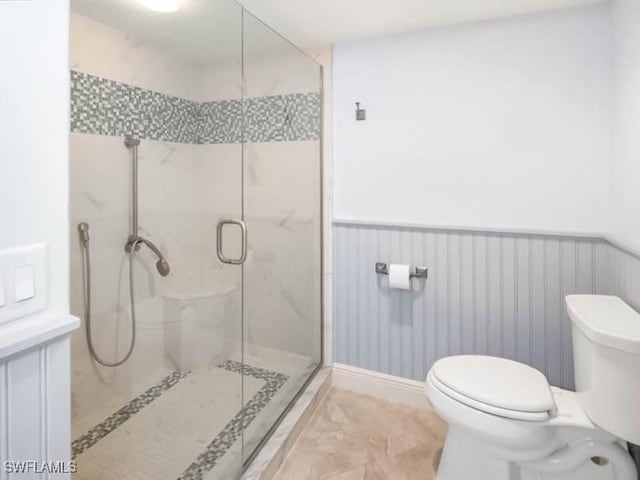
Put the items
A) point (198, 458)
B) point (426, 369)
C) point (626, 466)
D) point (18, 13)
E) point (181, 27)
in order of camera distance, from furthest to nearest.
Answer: point (426, 369) → point (181, 27) → point (198, 458) → point (626, 466) → point (18, 13)

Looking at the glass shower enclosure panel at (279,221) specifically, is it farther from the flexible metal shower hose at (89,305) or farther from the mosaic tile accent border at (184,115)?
the flexible metal shower hose at (89,305)

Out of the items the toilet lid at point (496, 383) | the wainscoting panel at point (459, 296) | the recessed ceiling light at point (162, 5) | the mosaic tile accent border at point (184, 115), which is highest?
the recessed ceiling light at point (162, 5)

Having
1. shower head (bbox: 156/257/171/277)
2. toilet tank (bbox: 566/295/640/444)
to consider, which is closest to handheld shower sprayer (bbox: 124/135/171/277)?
shower head (bbox: 156/257/171/277)

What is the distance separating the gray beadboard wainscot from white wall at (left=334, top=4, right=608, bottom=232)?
0.11 meters

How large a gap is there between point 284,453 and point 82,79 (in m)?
1.79

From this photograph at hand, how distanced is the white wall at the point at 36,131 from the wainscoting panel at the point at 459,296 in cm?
162

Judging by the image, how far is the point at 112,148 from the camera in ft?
Answer: 5.32

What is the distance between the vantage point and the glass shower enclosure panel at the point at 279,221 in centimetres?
184

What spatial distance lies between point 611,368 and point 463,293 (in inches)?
32.1

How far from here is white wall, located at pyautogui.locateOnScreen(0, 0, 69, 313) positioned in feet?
1.91

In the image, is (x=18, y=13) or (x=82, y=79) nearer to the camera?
(x=18, y=13)

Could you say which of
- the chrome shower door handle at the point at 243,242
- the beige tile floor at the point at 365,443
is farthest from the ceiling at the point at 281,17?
the beige tile floor at the point at 365,443

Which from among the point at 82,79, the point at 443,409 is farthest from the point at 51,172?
the point at 443,409

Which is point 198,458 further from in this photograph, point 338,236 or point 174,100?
point 174,100
